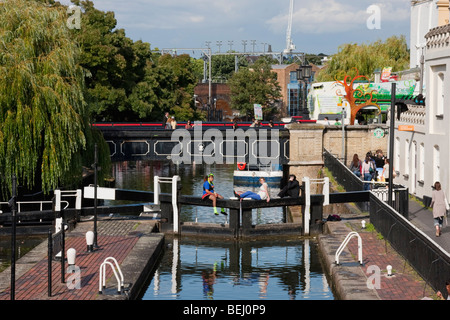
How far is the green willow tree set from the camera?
28.4m

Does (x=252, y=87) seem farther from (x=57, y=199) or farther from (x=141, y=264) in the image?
(x=141, y=264)

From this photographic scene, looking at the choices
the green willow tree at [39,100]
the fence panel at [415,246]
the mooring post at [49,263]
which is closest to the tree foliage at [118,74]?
the green willow tree at [39,100]

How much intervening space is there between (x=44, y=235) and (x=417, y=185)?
1515 cm

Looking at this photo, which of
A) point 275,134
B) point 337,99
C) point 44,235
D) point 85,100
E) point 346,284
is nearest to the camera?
point 346,284

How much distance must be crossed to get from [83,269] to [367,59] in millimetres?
55802

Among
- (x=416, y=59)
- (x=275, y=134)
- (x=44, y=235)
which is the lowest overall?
(x=44, y=235)

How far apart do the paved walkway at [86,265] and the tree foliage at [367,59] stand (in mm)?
46055

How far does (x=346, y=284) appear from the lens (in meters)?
18.2

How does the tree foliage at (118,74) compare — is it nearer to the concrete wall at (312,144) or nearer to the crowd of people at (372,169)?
the concrete wall at (312,144)

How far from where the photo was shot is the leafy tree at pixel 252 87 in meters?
101
